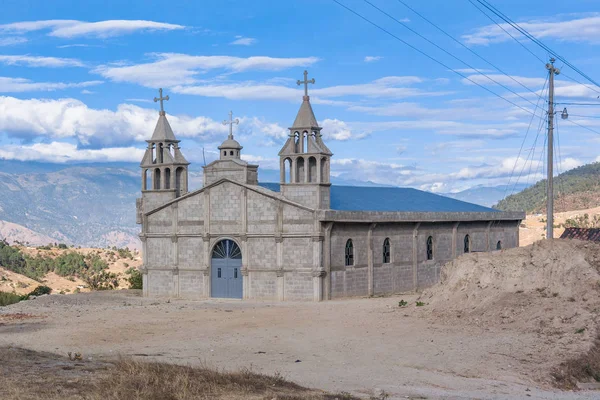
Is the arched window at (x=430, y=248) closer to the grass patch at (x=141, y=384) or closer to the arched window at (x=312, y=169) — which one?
the arched window at (x=312, y=169)

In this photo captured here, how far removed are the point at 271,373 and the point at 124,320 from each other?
12.0m

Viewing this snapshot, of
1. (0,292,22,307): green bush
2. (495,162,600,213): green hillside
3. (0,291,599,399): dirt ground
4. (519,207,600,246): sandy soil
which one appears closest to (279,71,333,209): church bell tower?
(0,291,599,399): dirt ground

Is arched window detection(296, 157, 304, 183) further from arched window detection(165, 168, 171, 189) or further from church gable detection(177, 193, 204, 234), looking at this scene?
arched window detection(165, 168, 171, 189)

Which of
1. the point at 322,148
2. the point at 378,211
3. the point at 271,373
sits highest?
the point at 322,148

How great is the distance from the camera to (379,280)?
43562mm

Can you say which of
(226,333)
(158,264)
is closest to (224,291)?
(158,264)

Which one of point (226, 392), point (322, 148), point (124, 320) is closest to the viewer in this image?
point (226, 392)

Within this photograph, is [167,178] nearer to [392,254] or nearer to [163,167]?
[163,167]

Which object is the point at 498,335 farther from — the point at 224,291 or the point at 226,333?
the point at 224,291

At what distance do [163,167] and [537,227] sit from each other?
203 feet

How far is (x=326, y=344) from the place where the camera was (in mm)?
26875

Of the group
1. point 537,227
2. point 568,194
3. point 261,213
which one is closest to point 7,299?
point 261,213

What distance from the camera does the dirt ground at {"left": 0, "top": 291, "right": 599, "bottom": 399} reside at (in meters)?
22.5

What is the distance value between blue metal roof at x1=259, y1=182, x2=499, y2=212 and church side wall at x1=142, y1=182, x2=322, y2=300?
382 cm
